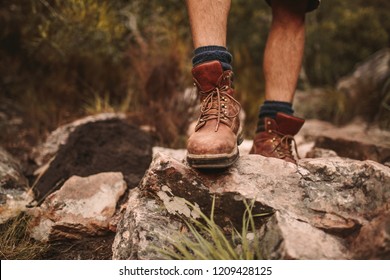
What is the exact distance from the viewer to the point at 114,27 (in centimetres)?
334

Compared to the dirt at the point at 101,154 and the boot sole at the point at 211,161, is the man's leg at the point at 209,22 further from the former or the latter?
the dirt at the point at 101,154

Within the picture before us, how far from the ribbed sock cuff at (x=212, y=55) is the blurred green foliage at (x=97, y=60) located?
4.58 feet

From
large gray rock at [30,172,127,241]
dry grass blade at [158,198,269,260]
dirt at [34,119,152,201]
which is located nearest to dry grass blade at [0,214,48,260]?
large gray rock at [30,172,127,241]

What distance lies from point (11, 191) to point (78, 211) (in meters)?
0.44

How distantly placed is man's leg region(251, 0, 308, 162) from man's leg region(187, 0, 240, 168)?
0.30 metres

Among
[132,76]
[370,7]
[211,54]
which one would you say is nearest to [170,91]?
[132,76]

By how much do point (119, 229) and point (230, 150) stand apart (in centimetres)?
54

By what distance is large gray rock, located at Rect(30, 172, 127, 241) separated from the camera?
1.66m

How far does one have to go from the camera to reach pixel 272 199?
136cm

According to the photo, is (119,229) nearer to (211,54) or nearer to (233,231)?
(233,231)

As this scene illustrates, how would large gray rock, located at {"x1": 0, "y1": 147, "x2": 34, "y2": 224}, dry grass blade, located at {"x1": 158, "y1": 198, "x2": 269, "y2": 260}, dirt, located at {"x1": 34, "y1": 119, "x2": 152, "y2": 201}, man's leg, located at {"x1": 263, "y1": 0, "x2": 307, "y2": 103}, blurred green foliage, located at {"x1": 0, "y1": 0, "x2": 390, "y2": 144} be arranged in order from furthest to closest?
blurred green foliage, located at {"x1": 0, "y1": 0, "x2": 390, "y2": 144}, dirt, located at {"x1": 34, "y1": 119, "x2": 152, "y2": 201}, man's leg, located at {"x1": 263, "y1": 0, "x2": 307, "y2": 103}, large gray rock, located at {"x1": 0, "y1": 147, "x2": 34, "y2": 224}, dry grass blade, located at {"x1": 158, "y1": 198, "x2": 269, "y2": 260}

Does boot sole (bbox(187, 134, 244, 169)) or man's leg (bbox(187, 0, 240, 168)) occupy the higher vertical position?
man's leg (bbox(187, 0, 240, 168))

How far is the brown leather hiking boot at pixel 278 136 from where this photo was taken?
68.4 inches

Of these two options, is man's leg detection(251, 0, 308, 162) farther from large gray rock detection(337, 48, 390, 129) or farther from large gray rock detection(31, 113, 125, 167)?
large gray rock detection(337, 48, 390, 129)
